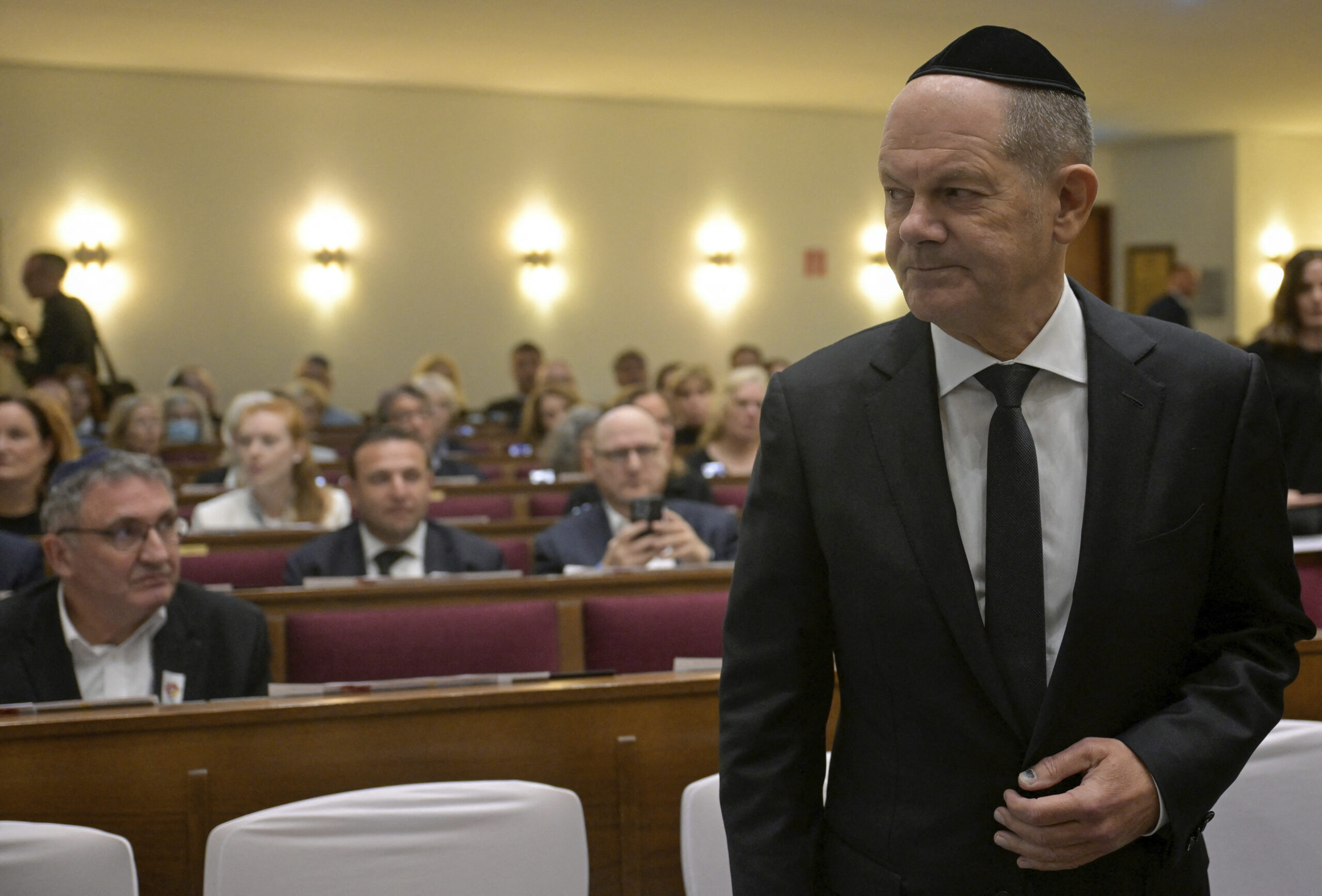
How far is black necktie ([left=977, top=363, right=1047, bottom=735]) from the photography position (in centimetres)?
109

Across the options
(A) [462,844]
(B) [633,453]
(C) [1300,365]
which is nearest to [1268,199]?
(C) [1300,365]

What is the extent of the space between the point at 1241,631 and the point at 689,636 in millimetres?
1983

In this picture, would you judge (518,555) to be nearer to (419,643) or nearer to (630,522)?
(630,522)

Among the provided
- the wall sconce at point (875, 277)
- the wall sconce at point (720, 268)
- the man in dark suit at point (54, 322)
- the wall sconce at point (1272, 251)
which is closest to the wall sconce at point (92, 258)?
the man in dark suit at point (54, 322)

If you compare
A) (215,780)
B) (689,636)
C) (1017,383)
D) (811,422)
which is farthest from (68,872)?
(689,636)

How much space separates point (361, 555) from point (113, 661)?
124 centimetres

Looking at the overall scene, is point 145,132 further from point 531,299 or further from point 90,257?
point 531,299

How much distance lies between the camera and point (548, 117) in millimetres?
11492

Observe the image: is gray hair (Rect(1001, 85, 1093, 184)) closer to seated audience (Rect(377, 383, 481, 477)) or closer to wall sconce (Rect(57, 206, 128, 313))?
seated audience (Rect(377, 383, 481, 477))

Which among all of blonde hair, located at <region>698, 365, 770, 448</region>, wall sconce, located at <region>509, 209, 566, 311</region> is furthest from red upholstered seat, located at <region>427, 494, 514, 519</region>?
wall sconce, located at <region>509, 209, 566, 311</region>

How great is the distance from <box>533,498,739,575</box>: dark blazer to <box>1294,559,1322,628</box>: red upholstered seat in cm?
165

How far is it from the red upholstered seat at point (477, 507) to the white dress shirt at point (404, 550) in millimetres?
1457

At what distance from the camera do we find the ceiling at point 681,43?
27.9ft

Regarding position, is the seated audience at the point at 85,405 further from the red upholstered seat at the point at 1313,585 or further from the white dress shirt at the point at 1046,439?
the white dress shirt at the point at 1046,439
